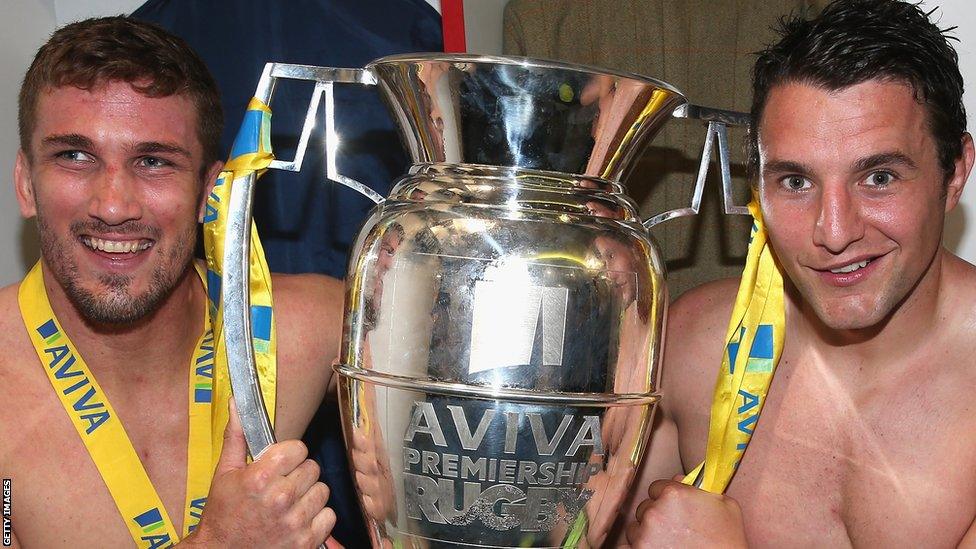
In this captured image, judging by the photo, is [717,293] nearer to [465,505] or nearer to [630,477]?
[630,477]

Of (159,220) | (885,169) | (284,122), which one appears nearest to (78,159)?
(159,220)

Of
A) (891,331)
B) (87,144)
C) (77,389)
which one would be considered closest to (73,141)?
(87,144)

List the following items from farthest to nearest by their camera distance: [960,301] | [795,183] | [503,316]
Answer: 1. [960,301]
2. [795,183]
3. [503,316]

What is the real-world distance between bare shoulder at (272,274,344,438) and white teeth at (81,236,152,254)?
0.23m

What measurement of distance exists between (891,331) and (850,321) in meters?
0.18

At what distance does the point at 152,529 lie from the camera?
140 centimetres

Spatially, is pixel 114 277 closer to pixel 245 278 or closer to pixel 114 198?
pixel 114 198

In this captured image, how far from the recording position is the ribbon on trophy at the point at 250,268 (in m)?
1.03

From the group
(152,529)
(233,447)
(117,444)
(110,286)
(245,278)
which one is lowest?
(152,529)

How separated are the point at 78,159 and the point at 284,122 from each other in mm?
501

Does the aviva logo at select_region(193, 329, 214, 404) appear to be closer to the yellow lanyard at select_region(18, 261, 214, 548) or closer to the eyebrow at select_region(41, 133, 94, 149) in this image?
the yellow lanyard at select_region(18, 261, 214, 548)

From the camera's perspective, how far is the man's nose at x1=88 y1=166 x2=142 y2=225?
4.50ft

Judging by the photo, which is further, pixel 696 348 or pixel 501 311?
pixel 696 348

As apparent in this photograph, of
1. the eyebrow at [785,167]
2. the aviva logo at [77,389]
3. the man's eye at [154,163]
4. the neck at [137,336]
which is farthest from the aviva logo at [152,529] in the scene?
the eyebrow at [785,167]
